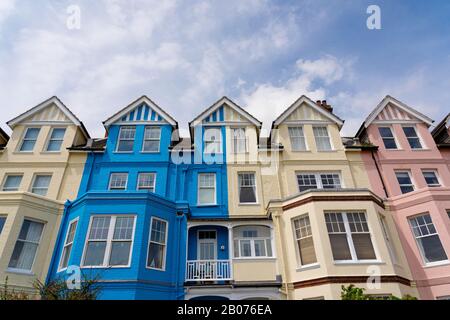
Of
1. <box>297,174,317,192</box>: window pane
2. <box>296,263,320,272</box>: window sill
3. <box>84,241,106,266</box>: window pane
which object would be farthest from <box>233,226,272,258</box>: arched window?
<box>84,241,106,266</box>: window pane

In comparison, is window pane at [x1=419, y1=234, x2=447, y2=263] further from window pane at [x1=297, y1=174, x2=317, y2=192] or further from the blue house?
the blue house

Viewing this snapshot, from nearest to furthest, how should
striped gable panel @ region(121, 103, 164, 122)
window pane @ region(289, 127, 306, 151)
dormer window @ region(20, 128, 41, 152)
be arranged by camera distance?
1. dormer window @ region(20, 128, 41, 152)
2. window pane @ region(289, 127, 306, 151)
3. striped gable panel @ region(121, 103, 164, 122)

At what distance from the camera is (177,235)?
15930mm

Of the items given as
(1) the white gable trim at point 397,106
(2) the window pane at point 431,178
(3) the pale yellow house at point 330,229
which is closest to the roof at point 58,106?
(3) the pale yellow house at point 330,229

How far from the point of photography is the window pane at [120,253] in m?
13.9

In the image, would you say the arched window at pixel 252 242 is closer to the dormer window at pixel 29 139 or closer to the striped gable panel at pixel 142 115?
the striped gable panel at pixel 142 115

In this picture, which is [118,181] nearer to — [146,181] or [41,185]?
[146,181]

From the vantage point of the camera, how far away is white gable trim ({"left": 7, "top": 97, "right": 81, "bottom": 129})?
20.1 m

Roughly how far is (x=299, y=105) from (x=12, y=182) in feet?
64.3

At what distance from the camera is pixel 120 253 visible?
14.1m

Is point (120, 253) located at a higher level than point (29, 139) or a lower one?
lower

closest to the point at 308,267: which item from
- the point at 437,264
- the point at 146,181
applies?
the point at 437,264
